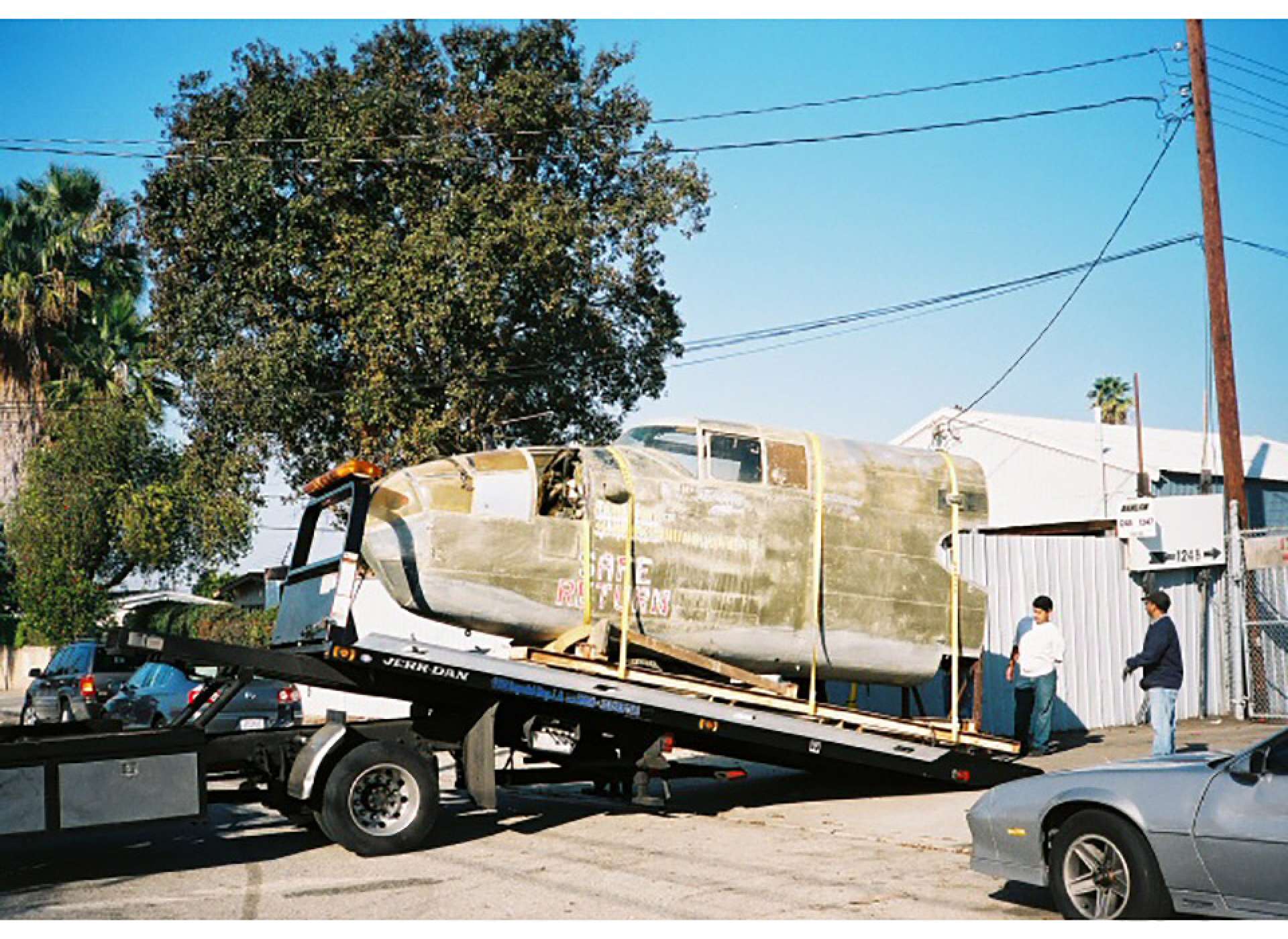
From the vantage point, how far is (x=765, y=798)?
14000 millimetres

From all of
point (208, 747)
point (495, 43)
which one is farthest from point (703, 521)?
point (495, 43)

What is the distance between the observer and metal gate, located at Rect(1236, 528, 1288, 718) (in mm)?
18891

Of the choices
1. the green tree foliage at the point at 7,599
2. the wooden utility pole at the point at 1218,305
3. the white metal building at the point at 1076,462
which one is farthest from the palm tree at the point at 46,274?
the wooden utility pole at the point at 1218,305

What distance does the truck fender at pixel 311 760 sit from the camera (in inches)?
416

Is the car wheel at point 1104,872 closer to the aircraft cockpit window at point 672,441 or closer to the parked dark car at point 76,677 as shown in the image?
the aircraft cockpit window at point 672,441

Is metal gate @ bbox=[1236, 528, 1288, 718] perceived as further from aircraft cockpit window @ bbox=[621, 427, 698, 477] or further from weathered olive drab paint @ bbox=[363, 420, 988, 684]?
aircraft cockpit window @ bbox=[621, 427, 698, 477]

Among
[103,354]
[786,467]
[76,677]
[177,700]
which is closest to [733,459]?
[786,467]

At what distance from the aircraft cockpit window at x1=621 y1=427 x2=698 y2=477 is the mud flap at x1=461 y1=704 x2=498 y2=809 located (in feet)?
9.28

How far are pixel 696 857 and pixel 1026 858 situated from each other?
3.11 m

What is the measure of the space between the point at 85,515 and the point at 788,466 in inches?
1274

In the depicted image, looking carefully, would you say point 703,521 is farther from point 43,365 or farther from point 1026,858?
point 43,365

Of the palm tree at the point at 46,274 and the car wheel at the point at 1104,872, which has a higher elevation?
the palm tree at the point at 46,274

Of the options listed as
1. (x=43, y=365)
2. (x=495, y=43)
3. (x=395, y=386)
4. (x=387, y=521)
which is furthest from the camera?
(x=43, y=365)

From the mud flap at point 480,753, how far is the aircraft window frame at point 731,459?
9.65 ft
